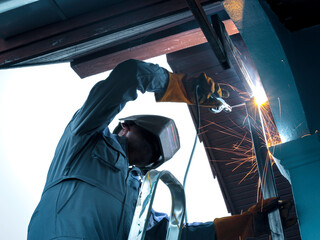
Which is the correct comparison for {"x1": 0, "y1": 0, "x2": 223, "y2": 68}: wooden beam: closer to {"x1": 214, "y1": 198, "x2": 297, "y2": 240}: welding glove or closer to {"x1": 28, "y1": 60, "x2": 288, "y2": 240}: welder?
{"x1": 28, "y1": 60, "x2": 288, "y2": 240}: welder

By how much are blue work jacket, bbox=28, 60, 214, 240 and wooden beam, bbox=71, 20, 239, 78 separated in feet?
1.15

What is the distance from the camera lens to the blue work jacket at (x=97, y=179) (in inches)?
99.5

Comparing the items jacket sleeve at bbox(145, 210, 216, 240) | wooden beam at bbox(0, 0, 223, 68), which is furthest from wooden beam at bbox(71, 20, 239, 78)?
jacket sleeve at bbox(145, 210, 216, 240)

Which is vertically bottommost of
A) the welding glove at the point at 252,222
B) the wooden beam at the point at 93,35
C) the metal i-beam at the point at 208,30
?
the welding glove at the point at 252,222

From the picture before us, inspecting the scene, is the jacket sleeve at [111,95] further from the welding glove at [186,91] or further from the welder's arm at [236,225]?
the welder's arm at [236,225]

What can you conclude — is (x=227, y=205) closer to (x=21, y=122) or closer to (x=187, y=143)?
(x=187, y=143)

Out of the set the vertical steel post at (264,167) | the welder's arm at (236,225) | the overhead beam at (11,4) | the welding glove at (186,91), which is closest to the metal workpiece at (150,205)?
the welder's arm at (236,225)

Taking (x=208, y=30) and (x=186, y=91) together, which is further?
(x=186, y=91)

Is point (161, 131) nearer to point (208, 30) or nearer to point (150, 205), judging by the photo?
point (208, 30)

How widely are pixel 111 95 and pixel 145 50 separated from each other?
79cm

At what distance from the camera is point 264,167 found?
243 cm

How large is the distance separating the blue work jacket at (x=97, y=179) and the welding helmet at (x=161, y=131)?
323 millimetres

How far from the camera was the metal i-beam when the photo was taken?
2.28m

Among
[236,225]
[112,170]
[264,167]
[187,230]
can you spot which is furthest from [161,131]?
[264,167]
